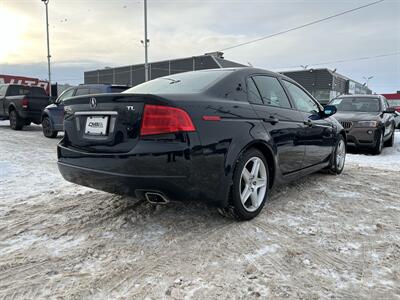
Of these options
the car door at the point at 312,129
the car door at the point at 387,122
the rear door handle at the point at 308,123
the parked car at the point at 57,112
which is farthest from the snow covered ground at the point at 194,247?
the parked car at the point at 57,112

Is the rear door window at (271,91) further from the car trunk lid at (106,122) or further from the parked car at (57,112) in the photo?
the parked car at (57,112)

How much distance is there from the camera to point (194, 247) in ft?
9.60

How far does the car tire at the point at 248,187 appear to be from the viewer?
3236 mm

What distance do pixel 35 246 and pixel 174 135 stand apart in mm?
1481

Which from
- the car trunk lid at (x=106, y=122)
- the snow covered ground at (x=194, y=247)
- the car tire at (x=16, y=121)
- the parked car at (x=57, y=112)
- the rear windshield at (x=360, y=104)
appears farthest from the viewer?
the car tire at (x=16, y=121)

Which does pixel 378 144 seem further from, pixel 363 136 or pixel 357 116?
pixel 357 116

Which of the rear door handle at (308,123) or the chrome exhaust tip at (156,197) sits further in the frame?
the rear door handle at (308,123)

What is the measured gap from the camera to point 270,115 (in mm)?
3758

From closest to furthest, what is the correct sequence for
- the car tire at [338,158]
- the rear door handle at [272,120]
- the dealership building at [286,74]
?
the rear door handle at [272,120]
the car tire at [338,158]
the dealership building at [286,74]

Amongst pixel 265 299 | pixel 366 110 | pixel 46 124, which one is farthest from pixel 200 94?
pixel 46 124

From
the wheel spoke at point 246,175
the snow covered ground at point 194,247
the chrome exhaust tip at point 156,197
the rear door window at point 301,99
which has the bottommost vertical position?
the snow covered ground at point 194,247

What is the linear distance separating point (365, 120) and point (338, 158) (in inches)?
131

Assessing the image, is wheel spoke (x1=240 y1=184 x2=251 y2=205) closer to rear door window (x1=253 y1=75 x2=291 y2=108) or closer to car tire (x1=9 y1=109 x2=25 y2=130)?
rear door window (x1=253 y1=75 x2=291 y2=108)

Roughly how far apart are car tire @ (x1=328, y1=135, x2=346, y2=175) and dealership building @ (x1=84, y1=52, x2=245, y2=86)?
32039mm
